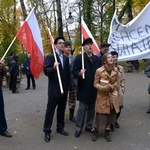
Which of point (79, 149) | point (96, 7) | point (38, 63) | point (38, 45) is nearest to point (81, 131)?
point (79, 149)

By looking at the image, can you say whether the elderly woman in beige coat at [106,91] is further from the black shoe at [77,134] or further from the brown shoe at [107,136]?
the black shoe at [77,134]

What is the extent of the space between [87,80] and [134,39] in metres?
2.20

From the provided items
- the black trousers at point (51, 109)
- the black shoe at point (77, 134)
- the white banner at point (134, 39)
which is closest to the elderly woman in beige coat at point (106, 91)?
the black shoe at point (77, 134)

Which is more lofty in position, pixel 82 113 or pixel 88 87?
pixel 88 87

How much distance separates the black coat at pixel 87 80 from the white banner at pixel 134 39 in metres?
1.40

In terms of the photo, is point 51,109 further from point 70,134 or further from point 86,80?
point 86,80

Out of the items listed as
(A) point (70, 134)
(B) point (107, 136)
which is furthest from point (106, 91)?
(A) point (70, 134)

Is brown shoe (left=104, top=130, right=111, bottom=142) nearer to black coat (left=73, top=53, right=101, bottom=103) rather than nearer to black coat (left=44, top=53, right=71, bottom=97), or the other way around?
black coat (left=73, top=53, right=101, bottom=103)

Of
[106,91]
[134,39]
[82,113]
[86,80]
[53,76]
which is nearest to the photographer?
[106,91]

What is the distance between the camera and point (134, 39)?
638 cm

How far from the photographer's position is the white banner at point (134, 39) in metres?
6.17

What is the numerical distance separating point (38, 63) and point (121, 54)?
2.25m

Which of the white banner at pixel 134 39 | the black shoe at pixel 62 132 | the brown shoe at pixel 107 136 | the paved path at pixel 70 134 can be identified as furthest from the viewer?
the white banner at pixel 134 39

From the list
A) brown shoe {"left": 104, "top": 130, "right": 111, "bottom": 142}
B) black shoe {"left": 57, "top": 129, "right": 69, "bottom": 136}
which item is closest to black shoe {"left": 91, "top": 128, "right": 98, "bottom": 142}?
brown shoe {"left": 104, "top": 130, "right": 111, "bottom": 142}
